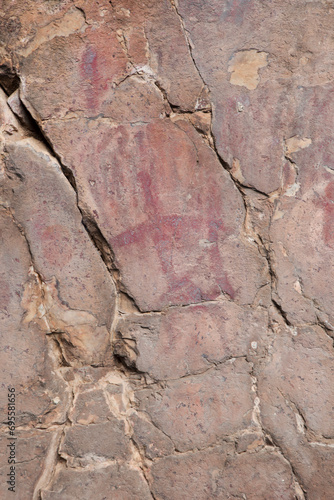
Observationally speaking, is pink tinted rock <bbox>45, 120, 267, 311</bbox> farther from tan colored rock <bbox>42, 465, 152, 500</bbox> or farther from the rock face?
tan colored rock <bbox>42, 465, 152, 500</bbox>

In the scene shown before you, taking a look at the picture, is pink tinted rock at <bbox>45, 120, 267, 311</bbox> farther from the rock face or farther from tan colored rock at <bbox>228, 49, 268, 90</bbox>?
tan colored rock at <bbox>228, 49, 268, 90</bbox>

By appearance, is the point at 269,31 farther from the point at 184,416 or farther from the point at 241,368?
the point at 184,416

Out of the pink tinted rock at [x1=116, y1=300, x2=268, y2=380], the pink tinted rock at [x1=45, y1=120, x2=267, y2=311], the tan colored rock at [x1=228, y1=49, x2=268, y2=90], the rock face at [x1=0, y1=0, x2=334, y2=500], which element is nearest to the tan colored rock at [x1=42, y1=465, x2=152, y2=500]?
the rock face at [x1=0, y1=0, x2=334, y2=500]

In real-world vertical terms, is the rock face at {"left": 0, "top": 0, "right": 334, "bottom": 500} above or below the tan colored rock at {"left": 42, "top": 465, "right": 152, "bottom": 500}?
above

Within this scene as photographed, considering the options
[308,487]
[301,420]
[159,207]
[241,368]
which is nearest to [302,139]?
[159,207]

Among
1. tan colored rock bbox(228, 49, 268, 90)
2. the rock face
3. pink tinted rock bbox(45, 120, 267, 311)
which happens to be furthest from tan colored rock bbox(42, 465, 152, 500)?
tan colored rock bbox(228, 49, 268, 90)

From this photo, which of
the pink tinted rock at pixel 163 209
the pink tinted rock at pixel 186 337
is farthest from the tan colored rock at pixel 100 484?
the pink tinted rock at pixel 163 209

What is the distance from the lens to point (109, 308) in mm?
1577

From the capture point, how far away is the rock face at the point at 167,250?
1516mm

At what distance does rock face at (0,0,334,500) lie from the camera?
4.97 feet

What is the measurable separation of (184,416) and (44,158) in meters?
0.97

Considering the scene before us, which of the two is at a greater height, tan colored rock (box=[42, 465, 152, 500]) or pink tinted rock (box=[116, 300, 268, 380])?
pink tinted rock (box=[116, 300, 268, 380])

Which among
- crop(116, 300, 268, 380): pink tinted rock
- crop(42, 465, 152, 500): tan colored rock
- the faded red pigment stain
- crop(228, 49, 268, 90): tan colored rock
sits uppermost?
crop(228, 49, 268, 90): tan colored rock

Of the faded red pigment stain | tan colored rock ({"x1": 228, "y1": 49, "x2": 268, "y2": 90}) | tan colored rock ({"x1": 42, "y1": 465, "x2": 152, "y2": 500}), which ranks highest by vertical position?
tan colored rock ({"x1": 228, "y1": 49, "x2": 268, "y2": 90})
